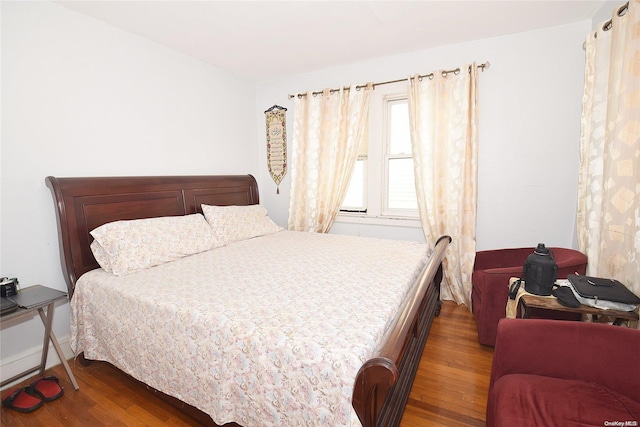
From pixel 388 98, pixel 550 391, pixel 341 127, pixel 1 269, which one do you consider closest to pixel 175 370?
pixel 1 269

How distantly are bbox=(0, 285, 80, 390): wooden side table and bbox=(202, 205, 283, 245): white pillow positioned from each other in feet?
4.02

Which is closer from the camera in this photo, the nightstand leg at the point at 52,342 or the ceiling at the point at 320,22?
the nightstand leg at the point at 52,342

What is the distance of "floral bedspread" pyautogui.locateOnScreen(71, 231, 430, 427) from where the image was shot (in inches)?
46.0

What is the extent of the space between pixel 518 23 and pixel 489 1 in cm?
54

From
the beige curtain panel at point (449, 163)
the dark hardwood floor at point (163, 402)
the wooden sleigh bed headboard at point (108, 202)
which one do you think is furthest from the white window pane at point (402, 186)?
the wooden sleigh bed headboard at point (108, 202)

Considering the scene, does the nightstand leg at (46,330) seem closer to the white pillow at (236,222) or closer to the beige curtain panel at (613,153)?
the white pillow at (236,222)

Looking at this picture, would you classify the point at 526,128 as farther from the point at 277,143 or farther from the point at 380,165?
the point at 277,143

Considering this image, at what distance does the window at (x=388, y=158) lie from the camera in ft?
10.7

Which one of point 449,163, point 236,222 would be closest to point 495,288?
point 449,163

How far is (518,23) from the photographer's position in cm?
246

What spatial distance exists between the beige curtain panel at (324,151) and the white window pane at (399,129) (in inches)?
12.0

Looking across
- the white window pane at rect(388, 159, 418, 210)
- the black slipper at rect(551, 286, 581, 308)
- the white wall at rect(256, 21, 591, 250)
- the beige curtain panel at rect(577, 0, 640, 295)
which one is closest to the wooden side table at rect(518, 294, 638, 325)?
the black slipper at rect(551, 286, 581, 308)

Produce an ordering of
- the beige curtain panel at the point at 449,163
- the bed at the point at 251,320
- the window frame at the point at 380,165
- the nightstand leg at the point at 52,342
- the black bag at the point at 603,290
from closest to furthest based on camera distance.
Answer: the bed at the point at 251,320 → the black bag at the point at 603,290 → the nightstand leg at the point at 52,342 → the beige curtain panel at the point at 449,163 → the window frame at the point at 380,165

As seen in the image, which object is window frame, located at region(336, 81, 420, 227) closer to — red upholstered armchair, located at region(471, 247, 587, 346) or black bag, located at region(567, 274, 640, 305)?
red upholstered armchair, located at region(471, 247, 587, 346)
